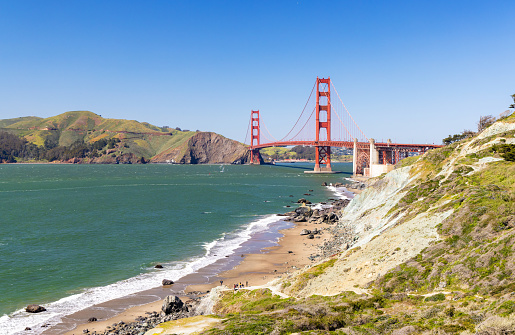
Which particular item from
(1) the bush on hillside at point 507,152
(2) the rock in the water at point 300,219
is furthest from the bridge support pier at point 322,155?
(1) the bush on hillside at point 507,152

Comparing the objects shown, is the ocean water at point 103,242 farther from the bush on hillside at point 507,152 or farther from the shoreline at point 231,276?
the bush on hillside at point 507,152

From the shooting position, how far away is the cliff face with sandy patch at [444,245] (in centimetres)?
1980

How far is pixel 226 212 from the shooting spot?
75938 millimetres

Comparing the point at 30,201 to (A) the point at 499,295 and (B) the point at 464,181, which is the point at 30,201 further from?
(A) the point at 499,295

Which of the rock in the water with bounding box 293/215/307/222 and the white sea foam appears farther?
the rock in the water with bounding box 293/215/307/222

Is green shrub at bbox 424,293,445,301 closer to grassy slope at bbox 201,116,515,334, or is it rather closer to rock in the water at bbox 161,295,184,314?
grassy slope at bbox 201,116,515,334

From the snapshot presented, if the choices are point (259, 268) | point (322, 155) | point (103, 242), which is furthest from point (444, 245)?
point (322, 155)

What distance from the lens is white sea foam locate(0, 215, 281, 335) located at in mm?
26453

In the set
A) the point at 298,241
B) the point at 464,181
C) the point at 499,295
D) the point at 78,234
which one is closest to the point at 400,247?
the point at 499,295

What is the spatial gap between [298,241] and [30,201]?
71291 mm

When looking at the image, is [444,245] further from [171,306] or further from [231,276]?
[231,276]

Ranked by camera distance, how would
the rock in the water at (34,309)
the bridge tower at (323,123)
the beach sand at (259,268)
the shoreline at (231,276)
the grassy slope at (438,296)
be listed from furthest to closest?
1. the bridge tower at (323,123)
2. the rock in the water at (34,309)
3. the beach sand at (259,268)
4. the shoreline at (231,276)
5. the grassy slope at (438,296)

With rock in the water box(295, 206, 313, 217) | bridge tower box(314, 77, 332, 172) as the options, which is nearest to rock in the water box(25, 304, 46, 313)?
rock in the water box(295, 206, 313, 217)

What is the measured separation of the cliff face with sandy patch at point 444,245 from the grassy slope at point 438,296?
6 cm
